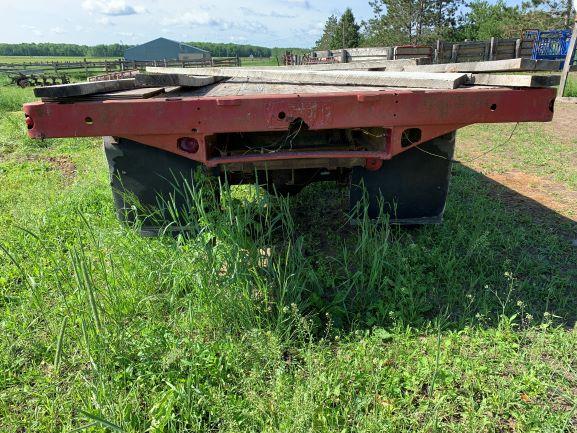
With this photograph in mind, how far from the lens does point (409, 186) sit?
10.3 ft

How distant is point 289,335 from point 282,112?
1.19 metres

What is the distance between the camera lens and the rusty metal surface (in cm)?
230

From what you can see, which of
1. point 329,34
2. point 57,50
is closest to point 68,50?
point 57,50

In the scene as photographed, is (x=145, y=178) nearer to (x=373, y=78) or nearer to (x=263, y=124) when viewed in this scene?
(x=263, y=124)

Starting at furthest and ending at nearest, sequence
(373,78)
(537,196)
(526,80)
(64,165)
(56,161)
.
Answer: (56,161), (64,165), (537,196), (373,78), (526,80)

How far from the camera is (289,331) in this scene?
7.68ft

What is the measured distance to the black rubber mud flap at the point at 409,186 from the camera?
3.06 meters

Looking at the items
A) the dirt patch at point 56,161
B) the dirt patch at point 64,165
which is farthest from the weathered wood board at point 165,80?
the dirt patch at point 56,161

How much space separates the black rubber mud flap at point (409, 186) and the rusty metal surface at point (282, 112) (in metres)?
0.62

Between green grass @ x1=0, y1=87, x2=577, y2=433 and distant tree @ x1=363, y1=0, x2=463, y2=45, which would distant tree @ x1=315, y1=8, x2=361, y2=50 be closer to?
distant tree @ x1=363, y1=0, x2=463, y2=45

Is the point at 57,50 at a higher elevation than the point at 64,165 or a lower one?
higher

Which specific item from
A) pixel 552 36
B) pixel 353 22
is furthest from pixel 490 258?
pixel 353 22

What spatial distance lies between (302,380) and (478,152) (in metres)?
6.05

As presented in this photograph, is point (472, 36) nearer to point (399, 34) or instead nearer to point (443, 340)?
point (399, 34)
